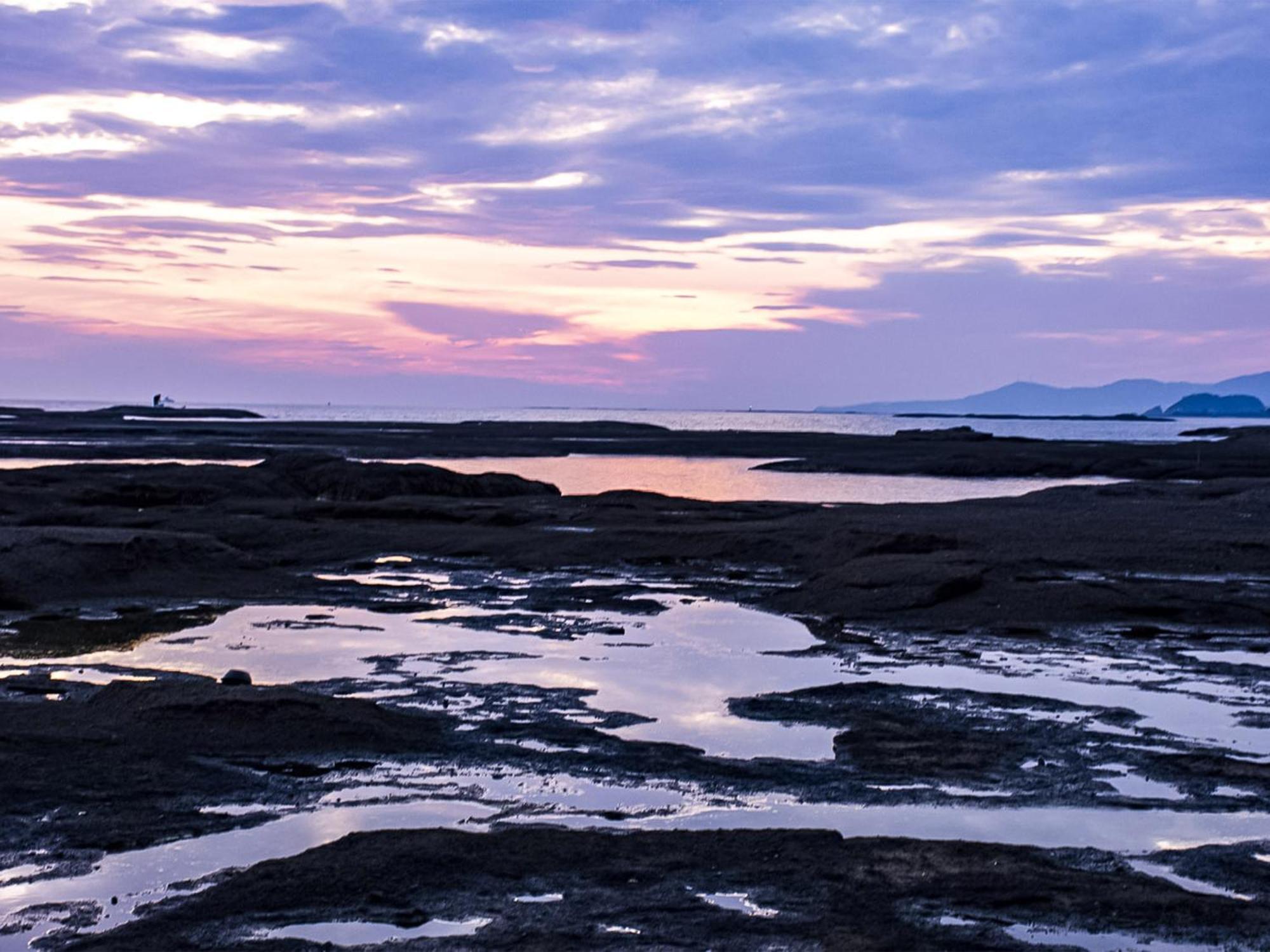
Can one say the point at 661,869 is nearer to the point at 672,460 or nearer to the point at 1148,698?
the point at 1148,698

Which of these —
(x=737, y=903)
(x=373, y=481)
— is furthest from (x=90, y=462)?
(x=737, y=903)

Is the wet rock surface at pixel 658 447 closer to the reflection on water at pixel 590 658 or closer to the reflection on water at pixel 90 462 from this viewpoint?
the reflection on water at pixel 90 462

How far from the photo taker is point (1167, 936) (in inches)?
268

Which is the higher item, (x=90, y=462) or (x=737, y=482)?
(x=90, y=462)

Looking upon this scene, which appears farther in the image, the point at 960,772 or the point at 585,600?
the point at 585,600

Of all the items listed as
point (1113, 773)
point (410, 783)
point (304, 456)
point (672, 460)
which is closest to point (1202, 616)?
point (1113, 773)

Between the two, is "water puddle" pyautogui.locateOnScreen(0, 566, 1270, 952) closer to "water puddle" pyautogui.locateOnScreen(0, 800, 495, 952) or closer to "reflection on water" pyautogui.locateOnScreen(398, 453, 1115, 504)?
"water puddle" pyautogui.locateOnScreen(0, 800, 495, 952)

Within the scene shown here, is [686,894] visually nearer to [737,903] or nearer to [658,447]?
[737,903]

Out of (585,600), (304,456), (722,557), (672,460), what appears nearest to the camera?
(585,600)

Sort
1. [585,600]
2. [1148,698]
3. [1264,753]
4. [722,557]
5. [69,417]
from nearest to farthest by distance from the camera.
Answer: [1264,753]
[1148,698]
[585,600]
[722,557]
[69,417]

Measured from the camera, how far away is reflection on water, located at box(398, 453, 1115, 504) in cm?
4478

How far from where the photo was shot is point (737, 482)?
52.9m

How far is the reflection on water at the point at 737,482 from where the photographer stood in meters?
44.8

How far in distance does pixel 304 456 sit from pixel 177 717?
94.8 ft
